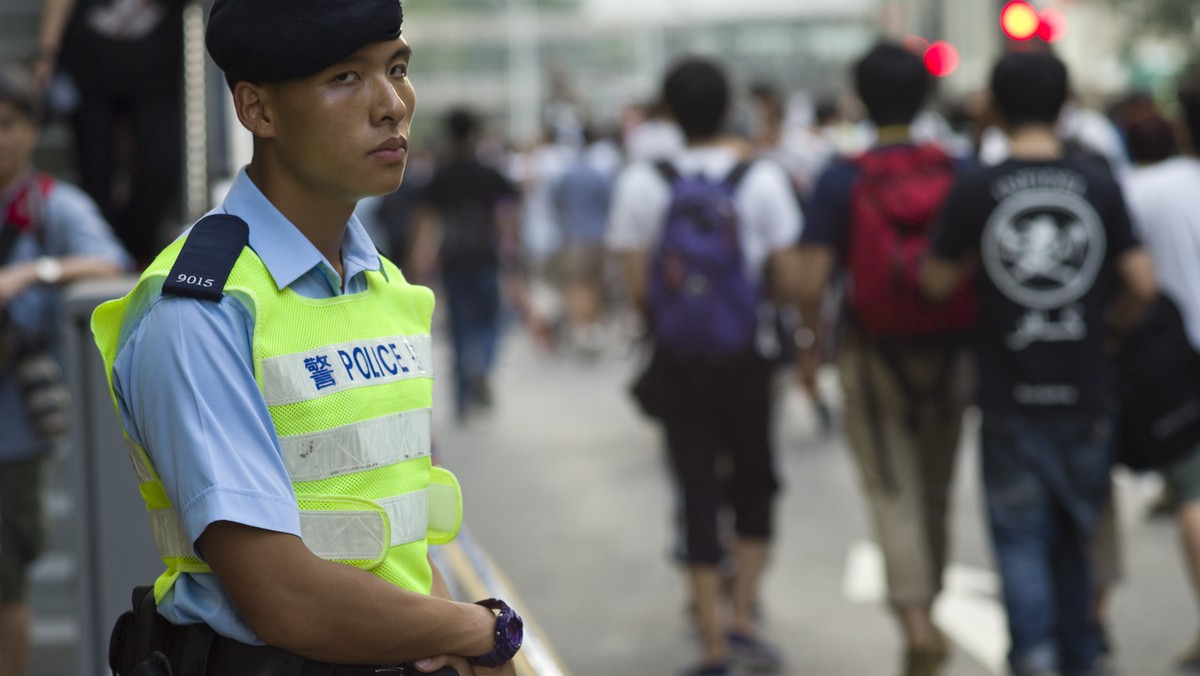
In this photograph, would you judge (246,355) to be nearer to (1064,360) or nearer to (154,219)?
(1064,360)

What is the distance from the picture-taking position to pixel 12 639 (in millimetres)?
5039

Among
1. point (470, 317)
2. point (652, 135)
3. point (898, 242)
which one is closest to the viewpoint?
point (898, 242)

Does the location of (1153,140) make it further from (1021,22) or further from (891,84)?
(1021,22)

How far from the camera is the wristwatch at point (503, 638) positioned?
2.27 meters

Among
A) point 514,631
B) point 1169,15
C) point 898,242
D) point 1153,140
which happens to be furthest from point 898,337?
point 1169,15

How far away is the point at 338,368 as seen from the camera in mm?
2225

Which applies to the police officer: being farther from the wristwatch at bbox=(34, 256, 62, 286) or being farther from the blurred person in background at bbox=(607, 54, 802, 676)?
the blurred person in background at bbox=(607, 54, 802, 676)

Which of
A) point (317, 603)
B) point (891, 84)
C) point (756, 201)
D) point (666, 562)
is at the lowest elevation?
point (666, 562)

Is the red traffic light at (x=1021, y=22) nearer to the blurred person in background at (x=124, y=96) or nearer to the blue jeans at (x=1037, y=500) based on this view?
the blurred person in background at (x=124, y=96)

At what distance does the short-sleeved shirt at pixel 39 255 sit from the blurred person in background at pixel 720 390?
199cm

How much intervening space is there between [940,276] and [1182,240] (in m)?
1.01

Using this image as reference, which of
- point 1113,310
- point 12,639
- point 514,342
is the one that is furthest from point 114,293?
point 514,342

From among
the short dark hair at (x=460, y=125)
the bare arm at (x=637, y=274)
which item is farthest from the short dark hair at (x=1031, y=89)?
the short dark hair at (x=460, y=125)

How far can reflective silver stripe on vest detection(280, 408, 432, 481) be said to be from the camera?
2191 mm
